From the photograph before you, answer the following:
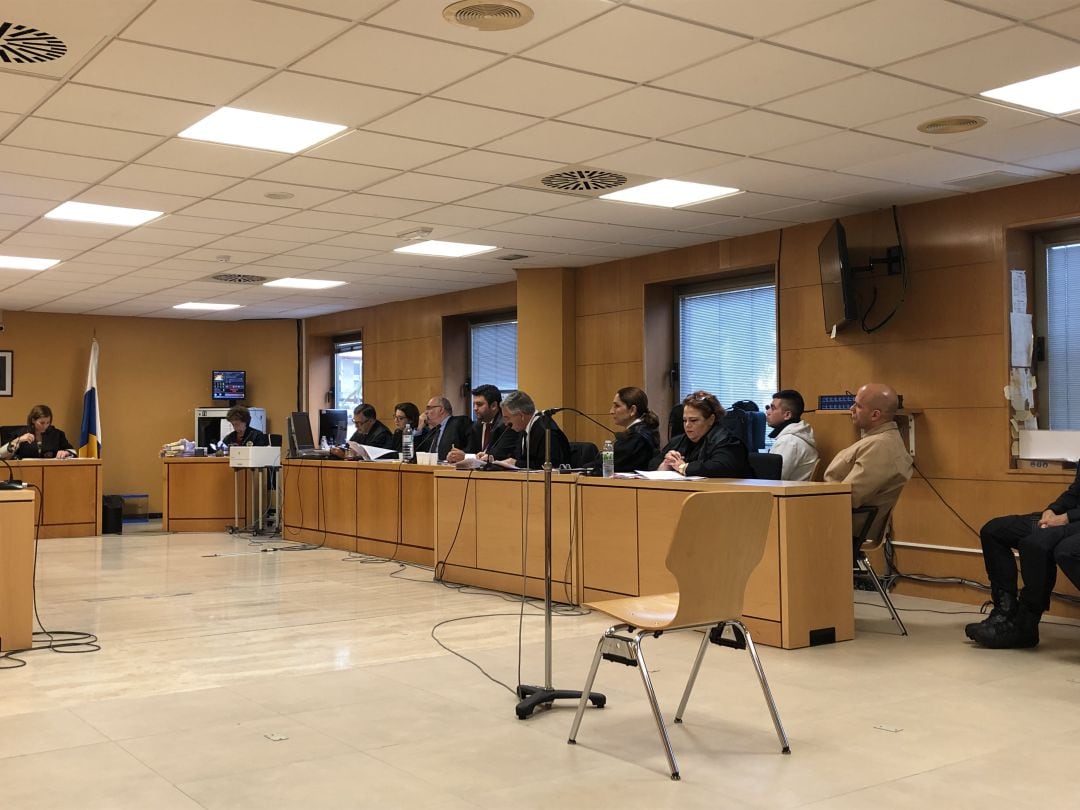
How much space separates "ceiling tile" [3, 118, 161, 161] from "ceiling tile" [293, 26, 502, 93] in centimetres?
157

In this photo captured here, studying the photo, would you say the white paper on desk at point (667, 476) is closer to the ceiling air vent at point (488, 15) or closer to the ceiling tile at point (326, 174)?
the ceiling tile at point (326, 174)

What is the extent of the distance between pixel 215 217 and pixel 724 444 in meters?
4.27

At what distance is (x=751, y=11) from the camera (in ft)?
13.2

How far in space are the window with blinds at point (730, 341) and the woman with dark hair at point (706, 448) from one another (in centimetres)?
254

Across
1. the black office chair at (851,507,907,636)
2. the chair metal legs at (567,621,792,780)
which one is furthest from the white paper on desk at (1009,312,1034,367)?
the chair metal legs at (567,621,792,780)

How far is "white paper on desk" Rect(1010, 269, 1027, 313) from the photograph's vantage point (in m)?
6.86

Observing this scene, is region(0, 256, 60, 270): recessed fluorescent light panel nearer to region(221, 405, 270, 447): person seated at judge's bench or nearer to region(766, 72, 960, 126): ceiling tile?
region(221, 405, 270, 447): person seated at judge's bench

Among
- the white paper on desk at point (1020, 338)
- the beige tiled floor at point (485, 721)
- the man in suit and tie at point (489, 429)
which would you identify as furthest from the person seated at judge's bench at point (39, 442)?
the white paper on desk at point (1020, 338)

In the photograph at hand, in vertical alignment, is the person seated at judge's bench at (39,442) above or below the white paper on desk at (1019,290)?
below

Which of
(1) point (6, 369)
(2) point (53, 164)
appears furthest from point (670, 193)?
(1) point (6, 369)

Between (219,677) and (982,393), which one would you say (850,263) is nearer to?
(982,393)

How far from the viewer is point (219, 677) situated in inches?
185

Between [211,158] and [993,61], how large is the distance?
168 inches

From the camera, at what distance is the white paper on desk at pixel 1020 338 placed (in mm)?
6824
